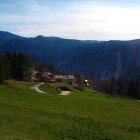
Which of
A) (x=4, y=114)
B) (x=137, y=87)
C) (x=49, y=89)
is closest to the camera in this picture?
(x=4, y=114)

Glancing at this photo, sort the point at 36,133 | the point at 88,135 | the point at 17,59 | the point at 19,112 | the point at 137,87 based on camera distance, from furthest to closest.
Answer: the point at 137,87 < the point at 17,59 < the point at 19,112 < the point at 88,135 < the point at 36,133

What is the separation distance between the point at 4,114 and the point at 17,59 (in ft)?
220

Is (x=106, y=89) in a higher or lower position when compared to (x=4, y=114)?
lower

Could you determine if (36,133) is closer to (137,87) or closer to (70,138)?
(70,138)

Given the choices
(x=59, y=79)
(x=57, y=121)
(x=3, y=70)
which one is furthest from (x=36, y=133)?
(x=59, y=79)

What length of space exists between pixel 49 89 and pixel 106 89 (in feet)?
225

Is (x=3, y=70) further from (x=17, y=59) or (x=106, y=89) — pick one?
(x=106, y=89)

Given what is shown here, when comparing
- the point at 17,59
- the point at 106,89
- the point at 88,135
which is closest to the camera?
the point at 88,135

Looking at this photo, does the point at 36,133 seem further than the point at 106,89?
No

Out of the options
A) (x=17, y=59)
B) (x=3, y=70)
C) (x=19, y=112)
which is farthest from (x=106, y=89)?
(x=19, y=112)

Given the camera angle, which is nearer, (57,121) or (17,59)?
(57,121)

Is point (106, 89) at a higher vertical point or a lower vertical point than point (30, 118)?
lower

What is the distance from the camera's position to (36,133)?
22672 millimetres

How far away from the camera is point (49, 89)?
284 feet
